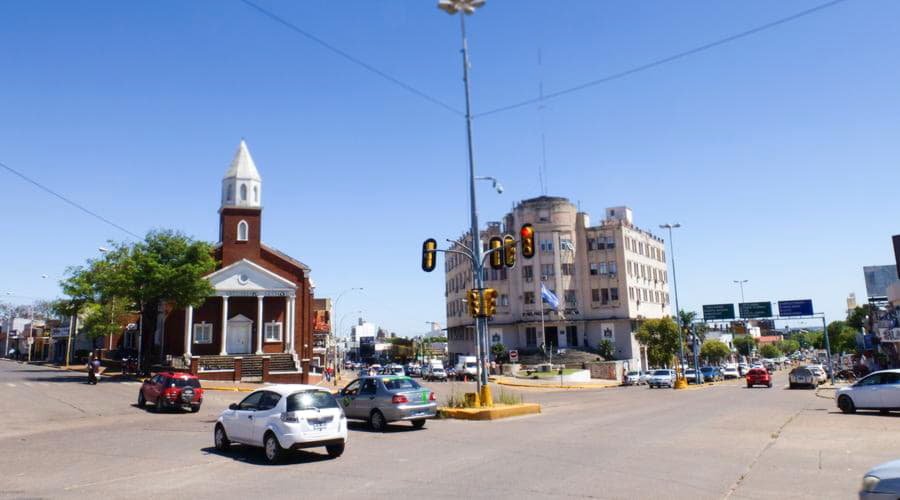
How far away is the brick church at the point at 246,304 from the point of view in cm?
4594

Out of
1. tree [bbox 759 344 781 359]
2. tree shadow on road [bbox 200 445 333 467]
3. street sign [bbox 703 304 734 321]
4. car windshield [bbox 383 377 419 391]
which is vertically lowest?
tree [bbox 759 344 781 359]

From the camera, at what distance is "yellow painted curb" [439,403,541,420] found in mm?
19891

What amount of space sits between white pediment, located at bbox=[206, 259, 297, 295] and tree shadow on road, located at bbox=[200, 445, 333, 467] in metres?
34.1

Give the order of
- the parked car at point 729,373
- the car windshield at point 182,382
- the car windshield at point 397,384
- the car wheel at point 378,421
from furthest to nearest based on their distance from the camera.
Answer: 1. the parked car at point 729,373
2. the car windshield at point 182,382
3. the car windshield at point 397,384
4. the car wheel at point 378,421

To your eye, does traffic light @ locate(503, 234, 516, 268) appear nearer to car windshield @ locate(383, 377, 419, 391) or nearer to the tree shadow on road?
car windshield @ locate(383, 377, 419, 391)

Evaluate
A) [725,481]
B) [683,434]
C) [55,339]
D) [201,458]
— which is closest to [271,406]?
[201,458]

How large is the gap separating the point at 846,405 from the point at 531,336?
56955 mm

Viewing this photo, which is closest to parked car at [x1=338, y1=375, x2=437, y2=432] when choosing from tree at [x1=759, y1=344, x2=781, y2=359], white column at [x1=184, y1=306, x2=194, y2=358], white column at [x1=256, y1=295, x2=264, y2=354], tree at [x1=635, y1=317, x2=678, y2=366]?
white column at [x1=256, y1=295, x2=264, y2=354]

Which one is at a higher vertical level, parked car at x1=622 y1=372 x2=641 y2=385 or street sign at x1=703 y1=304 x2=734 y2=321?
street sign at x1=703 y1=304 x2=734 y2=321

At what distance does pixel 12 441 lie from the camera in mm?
15641

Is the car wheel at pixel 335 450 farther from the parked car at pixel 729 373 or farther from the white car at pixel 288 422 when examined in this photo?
the parked car at pixel 729 373

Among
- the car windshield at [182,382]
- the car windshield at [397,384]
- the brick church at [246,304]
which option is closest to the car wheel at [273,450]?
A: the car windshield at [397,384]

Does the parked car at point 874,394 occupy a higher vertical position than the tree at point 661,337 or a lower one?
lower

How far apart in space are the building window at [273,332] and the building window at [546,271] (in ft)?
128
